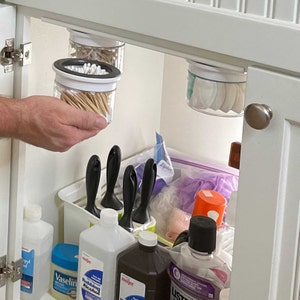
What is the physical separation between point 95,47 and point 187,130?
1.72 ft

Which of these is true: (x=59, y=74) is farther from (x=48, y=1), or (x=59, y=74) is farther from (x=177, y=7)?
(x=177, y=7)

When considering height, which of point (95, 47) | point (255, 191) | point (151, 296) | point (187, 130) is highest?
point (95, 47)

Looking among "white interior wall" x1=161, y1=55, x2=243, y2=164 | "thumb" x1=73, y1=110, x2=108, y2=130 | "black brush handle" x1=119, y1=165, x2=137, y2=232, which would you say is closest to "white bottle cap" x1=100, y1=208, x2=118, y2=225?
"black brush handle" x1=119, y1=165, x2=137, y2=232

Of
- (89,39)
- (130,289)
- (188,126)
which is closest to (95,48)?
(89,39)

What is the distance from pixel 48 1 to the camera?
956mm

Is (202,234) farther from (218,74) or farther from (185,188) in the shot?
(185,188)

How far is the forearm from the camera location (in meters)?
0.94

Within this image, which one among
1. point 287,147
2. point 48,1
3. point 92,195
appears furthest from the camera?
point 92,195

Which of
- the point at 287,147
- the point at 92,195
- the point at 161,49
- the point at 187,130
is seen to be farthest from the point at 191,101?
the point at 187,130

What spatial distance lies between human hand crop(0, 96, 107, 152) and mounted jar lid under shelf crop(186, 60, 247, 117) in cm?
14

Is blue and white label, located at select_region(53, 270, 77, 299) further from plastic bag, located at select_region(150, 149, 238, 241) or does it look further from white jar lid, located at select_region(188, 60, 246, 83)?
white jar lid, located at select_region(188, 60, 246, 83)

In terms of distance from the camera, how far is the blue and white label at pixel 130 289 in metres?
1.06

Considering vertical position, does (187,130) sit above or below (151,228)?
above

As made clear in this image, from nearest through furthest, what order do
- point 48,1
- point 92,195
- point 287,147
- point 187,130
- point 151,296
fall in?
point 287,147, point 48,1, point 151,296, point 92,195, point 187,130
